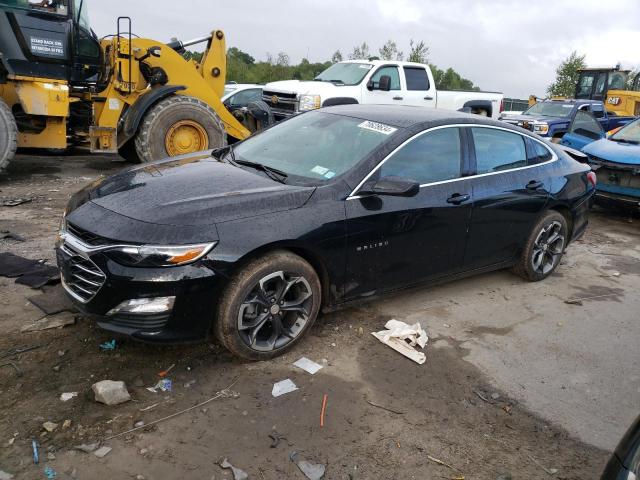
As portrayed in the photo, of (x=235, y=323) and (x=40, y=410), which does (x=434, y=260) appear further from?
(x=40, y=410)

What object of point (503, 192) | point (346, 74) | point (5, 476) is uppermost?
point (346, 74)

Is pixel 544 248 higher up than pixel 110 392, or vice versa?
pixel 544 248

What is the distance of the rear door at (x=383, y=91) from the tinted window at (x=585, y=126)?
374 cm

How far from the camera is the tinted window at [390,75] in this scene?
11886 mm

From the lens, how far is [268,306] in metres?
3.54

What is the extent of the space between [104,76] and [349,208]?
7181 millimetres

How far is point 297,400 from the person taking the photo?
328 centimetres

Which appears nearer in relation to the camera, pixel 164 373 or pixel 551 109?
pixel 164 373

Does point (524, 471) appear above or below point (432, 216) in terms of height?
below

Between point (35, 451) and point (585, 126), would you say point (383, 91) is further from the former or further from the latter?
point (35, 451)

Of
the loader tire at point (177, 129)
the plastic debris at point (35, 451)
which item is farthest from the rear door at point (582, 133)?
the plastic debris at point (35, 451)

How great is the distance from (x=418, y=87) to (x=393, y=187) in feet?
31.8

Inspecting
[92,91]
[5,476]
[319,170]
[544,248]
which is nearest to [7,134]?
[92,91]

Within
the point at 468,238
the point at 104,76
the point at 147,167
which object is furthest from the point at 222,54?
the point at 468,238
